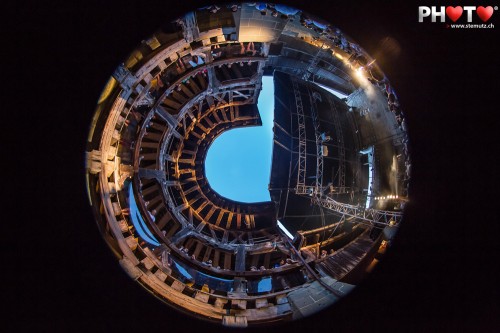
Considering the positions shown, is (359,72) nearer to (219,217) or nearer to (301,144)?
(301,144)

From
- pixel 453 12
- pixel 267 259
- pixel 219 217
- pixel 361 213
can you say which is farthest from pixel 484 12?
pixel 219 217

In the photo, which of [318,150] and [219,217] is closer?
[318,150]

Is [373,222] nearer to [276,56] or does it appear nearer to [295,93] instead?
[295,93]

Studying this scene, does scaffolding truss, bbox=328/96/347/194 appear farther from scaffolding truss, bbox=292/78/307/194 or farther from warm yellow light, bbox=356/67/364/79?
warm yellow light, bbox=356/67/364/79

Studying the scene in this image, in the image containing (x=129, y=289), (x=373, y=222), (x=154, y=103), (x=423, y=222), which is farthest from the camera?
(x=154, y=103)

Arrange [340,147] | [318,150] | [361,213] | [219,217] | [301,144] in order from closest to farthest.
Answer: [361,213]
[340,147]
[318,150]
[301,144]
[219,217]

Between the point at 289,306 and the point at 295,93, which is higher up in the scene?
the point at 295,93

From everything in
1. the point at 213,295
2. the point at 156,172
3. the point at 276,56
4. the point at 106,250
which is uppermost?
the point at 276,56

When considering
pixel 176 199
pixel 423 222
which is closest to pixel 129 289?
pixel 423 222
